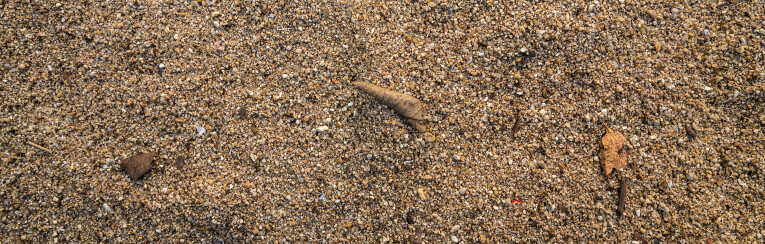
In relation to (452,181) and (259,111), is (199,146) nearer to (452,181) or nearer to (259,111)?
(259,111)

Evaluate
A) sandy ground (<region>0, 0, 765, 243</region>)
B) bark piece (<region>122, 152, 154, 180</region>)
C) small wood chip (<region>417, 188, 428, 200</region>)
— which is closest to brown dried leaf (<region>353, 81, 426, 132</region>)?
sandy ground (<region>0, 0, 765, 243</region>)

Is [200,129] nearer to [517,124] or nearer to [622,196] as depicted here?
[517,124]

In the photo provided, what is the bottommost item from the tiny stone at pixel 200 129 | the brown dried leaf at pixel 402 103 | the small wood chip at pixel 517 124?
the tiny stone at pixel 200 129

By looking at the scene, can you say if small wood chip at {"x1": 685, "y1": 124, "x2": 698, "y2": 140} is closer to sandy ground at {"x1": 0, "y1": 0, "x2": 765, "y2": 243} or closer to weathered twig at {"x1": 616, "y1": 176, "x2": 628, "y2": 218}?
sandy ground at {"x1": 0, "y1": 0, "x2": 765, "y2": 243}

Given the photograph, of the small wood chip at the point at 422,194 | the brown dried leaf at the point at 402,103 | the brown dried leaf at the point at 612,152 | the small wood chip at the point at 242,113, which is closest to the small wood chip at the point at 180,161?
the small wood chip at the point at 242,113

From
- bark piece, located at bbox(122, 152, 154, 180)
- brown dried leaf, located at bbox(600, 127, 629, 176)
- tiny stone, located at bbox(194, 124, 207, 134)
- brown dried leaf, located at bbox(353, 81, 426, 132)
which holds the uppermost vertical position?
brown dried leaf, located at bbox(353, 81, 426, 132)

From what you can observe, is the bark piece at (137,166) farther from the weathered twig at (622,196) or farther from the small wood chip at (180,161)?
the weathered twig at (622,196)
